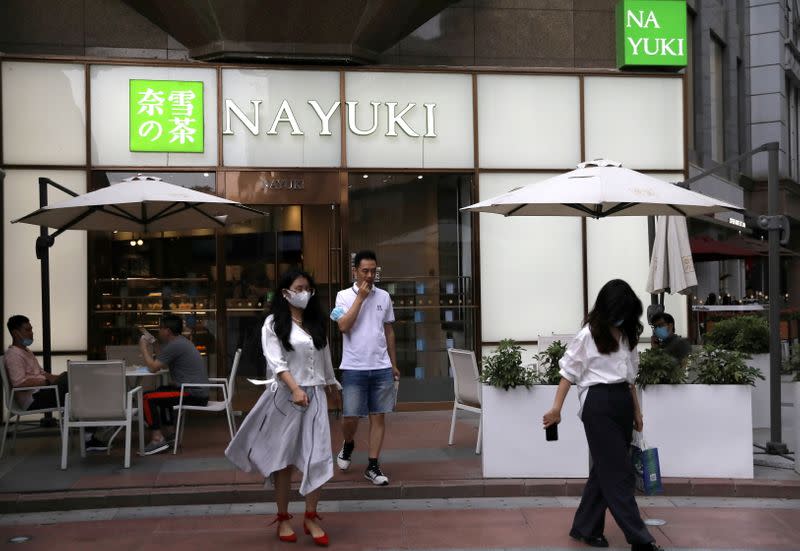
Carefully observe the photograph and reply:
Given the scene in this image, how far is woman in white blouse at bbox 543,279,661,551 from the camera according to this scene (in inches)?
236

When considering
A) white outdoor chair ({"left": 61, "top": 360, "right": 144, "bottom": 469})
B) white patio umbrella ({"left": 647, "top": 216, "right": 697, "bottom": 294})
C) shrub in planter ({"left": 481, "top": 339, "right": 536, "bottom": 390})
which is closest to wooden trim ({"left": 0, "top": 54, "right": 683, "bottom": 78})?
white patio umbrella ({"left": 647, "top": 216, "right": 697, "bottom": 294})

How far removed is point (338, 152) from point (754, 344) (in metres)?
5.57

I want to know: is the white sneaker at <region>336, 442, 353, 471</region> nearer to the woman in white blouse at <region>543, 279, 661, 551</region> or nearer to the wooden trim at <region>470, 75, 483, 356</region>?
the woman in white blouse at <region>543, 279, 661, 551</region>

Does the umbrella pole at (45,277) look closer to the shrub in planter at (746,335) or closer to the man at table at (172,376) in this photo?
the man at table at (172,376)

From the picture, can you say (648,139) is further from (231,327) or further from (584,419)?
(584,419)

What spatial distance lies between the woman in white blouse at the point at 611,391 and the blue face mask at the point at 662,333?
13.4 ft

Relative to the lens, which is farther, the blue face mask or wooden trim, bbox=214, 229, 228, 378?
wooden trim, bbox=214, 229, 228, 378

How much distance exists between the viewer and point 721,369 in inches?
322

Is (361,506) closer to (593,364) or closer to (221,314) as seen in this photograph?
(593,364)

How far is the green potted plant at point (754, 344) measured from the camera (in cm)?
1084

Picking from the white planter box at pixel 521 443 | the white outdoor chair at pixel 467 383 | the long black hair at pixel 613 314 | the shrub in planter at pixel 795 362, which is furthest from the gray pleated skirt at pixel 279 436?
the shrub in planter at pixel 795 362

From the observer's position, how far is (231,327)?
12398 millimetres

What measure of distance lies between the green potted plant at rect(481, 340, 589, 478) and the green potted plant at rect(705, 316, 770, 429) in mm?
3164

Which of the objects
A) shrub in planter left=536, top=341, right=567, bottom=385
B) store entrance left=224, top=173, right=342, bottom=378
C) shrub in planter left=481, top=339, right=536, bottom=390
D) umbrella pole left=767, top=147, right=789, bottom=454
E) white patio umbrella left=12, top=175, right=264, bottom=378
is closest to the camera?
shrub in planter left=481, top=339, right=536, bottom=390
